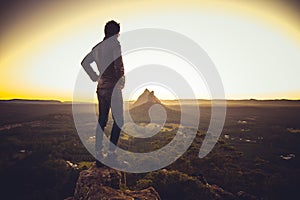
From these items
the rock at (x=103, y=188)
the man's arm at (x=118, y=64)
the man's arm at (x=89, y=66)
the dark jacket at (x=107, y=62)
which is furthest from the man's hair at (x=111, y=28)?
the rock at (x=103, y=188)

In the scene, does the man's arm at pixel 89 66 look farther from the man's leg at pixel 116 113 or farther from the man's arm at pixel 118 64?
the man's leg at pixel 116 113

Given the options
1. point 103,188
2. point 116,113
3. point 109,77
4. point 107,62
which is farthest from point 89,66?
point 103,188

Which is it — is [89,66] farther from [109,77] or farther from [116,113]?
[116,113]

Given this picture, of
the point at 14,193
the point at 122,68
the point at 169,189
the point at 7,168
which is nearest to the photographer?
the point at 122,68

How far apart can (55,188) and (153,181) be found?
426cm

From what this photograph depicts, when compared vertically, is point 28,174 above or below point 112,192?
below

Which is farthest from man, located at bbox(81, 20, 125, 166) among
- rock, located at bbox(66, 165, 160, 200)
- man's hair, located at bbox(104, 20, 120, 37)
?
rock, located at bbox(66, 165, 160, 200)

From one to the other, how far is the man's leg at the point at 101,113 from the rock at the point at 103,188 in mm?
722

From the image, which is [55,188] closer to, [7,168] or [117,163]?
[117,163]

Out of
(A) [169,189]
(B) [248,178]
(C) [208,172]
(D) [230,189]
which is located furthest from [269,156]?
(A) [169,189]

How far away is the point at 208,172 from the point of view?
476 inches

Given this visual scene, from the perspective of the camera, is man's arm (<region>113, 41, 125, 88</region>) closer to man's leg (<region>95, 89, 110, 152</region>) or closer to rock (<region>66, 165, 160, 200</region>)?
man's leg (<region>95, 89, 110, 152</region>)

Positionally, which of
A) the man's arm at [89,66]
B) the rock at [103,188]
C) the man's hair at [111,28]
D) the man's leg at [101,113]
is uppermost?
the man's hair at [111,28]

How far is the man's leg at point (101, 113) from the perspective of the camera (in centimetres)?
640
